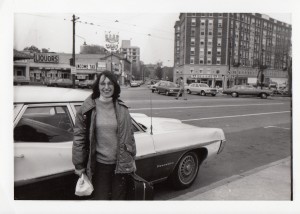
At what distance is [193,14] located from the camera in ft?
12.3

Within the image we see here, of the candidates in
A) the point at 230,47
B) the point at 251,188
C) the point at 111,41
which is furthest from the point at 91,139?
the point at 230,47

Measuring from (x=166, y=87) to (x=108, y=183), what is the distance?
275 cm

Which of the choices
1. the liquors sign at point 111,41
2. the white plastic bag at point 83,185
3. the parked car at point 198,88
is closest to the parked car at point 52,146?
the white plastic bag at point 83,185

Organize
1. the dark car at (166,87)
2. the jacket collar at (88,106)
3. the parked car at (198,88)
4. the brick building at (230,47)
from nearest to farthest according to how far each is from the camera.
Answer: the jacket collar at (88,106) → the brick building at (230,47) → the dark car at (166,87) → the parked car at (198,88)

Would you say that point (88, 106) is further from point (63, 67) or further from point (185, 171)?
point (63, 67)

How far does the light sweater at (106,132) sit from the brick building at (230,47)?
1.78m

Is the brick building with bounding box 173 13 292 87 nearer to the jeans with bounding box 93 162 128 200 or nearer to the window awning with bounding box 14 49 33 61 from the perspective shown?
the window awning with bounding box 14 49 33 61

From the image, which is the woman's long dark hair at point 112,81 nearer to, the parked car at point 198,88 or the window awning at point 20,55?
the window awning at point 20,55

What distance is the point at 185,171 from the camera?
12.1 feet

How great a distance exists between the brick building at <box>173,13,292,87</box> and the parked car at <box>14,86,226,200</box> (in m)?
1.57

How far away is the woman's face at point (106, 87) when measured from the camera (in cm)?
250
